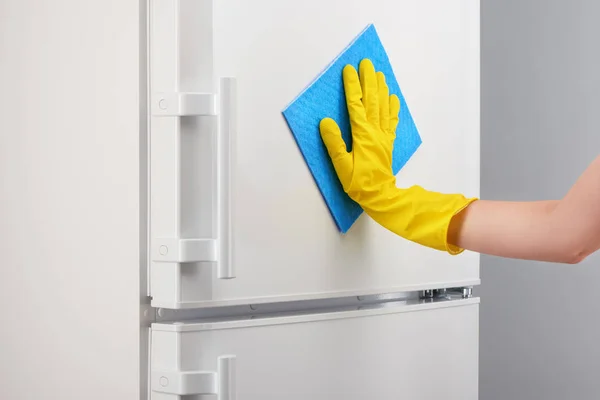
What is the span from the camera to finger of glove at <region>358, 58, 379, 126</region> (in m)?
1.33

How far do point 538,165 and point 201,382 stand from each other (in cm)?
163

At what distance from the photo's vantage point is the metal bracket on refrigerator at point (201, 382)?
1071 mm

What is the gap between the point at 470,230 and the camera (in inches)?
47.8

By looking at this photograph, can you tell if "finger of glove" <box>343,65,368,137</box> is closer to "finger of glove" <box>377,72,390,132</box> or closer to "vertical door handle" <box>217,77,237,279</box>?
"finger of glove" <box>377,72,390,132</box>

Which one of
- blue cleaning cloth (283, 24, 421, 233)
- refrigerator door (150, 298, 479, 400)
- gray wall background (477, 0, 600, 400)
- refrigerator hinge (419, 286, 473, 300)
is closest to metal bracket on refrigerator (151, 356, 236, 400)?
refrigerator door (150, 298, 479, 400)

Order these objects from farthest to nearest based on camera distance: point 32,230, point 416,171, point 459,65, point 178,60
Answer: point 459,65 < point 416,171 < point 32,230 < point 178,60

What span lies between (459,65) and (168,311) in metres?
0.83

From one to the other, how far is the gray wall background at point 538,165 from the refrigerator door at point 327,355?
33.2 inches

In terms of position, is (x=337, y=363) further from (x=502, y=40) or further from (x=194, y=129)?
(x=502, y=40)

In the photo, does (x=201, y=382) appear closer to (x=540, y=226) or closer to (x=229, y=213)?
(x=229, y=213)

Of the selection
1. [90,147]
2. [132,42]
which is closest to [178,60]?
[132,42]

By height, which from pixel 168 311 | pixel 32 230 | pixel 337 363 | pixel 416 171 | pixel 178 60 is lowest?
Answer: pixel 337 363

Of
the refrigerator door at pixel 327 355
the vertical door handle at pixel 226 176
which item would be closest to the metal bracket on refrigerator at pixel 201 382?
the refrigerator door at pixel 327 355

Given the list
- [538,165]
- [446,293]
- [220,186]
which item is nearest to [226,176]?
[220,186]
